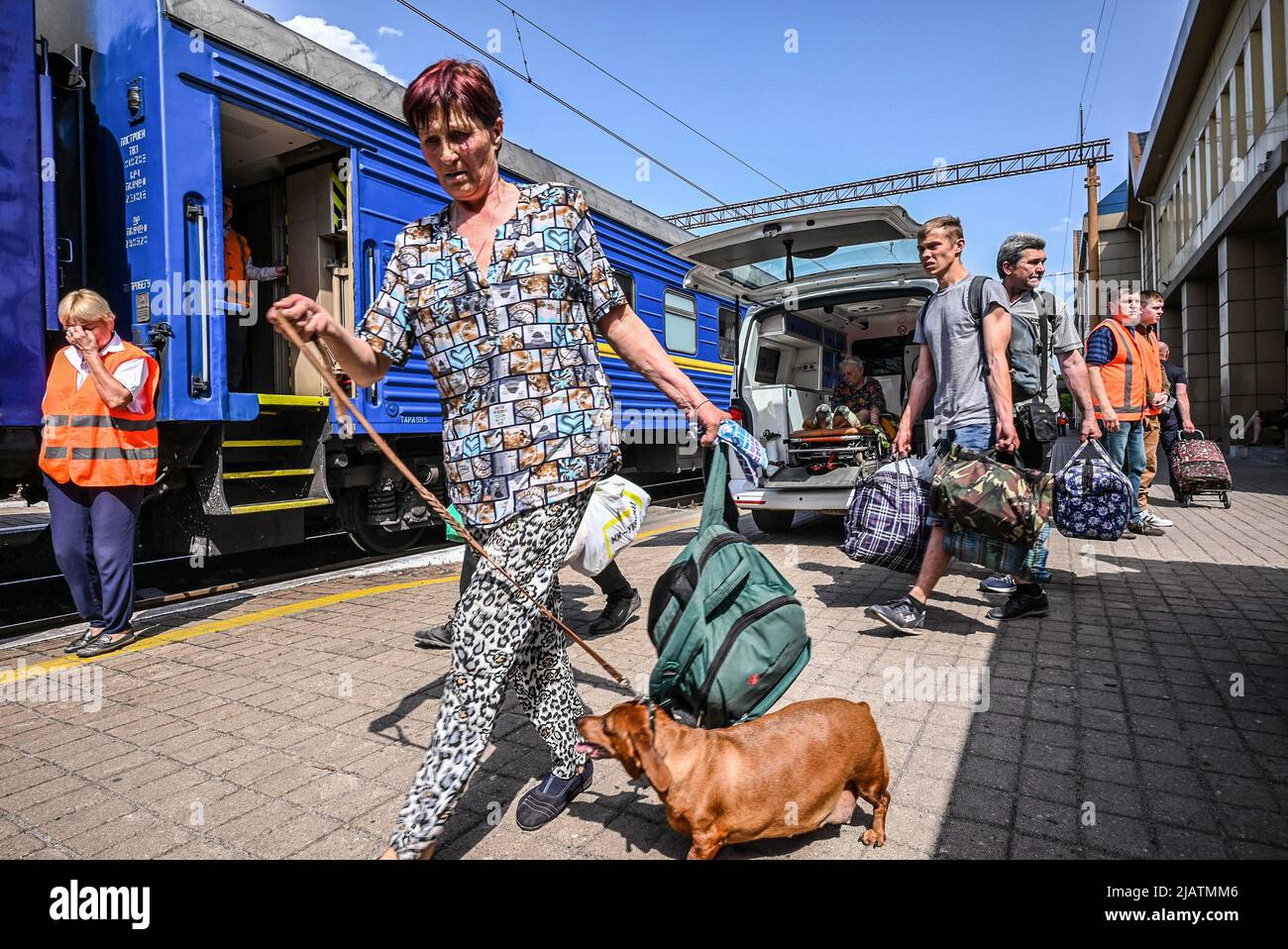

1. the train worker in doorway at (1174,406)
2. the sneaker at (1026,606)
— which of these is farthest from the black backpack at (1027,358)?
the train worker in doorway at (1174,406)

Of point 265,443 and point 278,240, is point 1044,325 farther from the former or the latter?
point 278,240

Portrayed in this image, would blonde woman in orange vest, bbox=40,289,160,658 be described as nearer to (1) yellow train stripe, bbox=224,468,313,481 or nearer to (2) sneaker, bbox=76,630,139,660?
(2) sneaker, bbox=76,630,139,660

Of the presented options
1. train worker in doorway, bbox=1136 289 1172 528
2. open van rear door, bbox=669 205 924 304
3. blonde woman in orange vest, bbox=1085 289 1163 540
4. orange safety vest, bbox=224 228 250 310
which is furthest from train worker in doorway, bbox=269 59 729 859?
train worker in doorway, bbox=1136 289 1172 528

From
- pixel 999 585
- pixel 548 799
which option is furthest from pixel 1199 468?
pixel 548 799

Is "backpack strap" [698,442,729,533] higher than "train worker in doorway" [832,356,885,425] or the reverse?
the reverse

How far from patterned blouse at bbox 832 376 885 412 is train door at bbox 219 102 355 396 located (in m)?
5.26

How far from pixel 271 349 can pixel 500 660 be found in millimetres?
5758

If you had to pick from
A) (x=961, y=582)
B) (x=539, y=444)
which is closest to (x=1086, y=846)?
(x=539, y=444)

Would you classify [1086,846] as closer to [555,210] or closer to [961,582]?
[555,210]

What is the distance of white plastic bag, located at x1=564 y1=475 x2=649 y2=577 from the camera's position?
402 centimetres

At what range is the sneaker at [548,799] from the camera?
2203 millimetres

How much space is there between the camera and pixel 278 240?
651 cm

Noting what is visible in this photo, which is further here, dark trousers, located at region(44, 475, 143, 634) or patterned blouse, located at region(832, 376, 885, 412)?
patterned blouse, located at region(832, 376, 885, 412)

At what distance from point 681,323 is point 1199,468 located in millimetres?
6624
